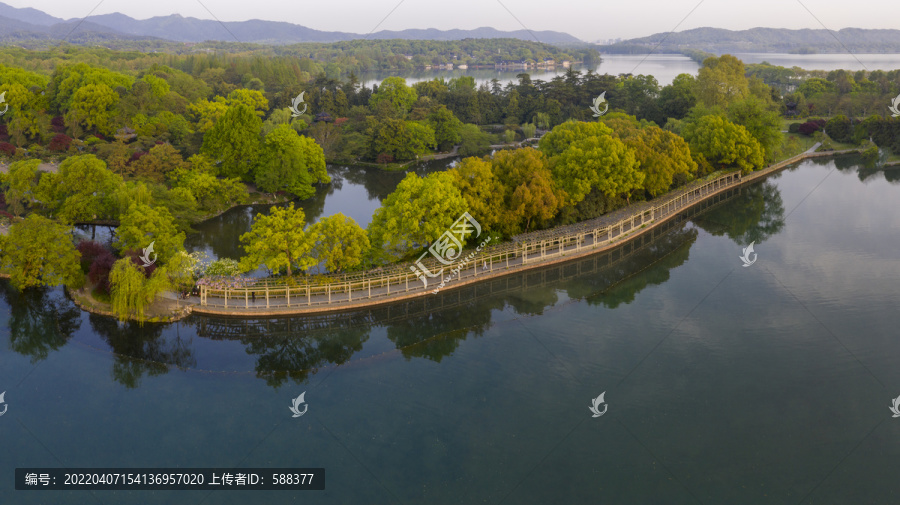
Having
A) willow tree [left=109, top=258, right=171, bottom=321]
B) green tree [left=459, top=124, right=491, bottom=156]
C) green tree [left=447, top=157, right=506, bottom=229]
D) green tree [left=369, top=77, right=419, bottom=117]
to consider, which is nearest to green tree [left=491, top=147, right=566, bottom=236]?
green tree [left=447, top=157, right=506, bottom=229]

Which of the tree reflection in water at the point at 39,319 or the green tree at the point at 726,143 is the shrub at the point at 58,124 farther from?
the green tree at the point at 726,143

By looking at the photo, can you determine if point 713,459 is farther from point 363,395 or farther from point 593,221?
point 593,221

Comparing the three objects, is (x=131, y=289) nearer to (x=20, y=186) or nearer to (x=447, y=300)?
(x=447, y=300)

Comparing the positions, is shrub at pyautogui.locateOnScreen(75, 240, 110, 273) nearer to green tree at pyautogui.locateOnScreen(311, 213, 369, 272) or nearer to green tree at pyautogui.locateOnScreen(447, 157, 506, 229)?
green tree at pyautogui.locateOnScreen(311, 213, 369, 272)

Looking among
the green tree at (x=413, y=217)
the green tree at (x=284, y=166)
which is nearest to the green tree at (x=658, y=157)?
the green tree at (x=413, y=217)

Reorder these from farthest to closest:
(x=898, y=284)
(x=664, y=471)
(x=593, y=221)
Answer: (x=593, y=221) < (x=898, y=284) < (x=664, y=471)

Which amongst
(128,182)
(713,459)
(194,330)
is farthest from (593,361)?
(128,182)
